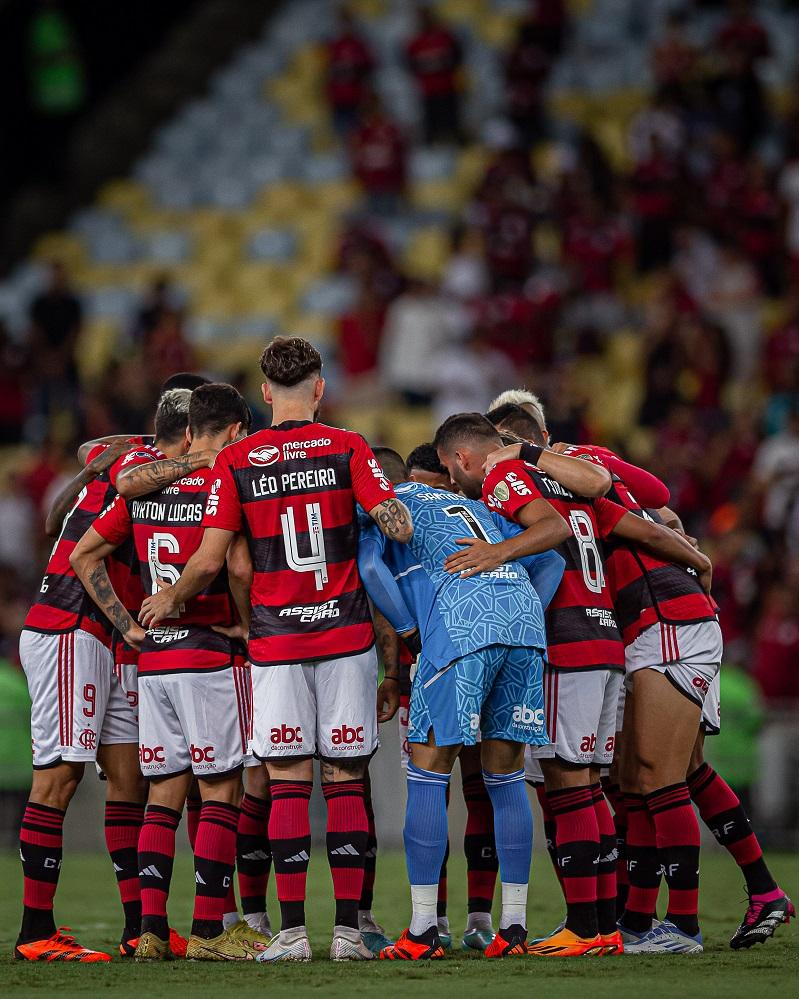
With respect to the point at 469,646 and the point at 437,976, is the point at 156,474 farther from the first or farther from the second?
the point at 437,976

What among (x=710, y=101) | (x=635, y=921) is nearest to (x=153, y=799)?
(x=635, y=921)

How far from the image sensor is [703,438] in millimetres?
13711

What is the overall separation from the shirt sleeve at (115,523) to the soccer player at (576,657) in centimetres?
131

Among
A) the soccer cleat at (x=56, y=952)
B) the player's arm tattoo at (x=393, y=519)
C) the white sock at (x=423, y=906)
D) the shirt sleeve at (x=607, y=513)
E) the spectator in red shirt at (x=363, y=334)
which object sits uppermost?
the spectator in red shirt at (x=363, y=334)

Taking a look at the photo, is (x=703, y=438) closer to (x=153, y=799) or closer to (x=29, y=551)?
(x=29, y=551)

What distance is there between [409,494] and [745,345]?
8726mm

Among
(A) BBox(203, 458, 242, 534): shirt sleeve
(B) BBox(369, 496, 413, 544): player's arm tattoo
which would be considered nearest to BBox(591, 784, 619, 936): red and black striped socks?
(B) BBox(369, 496, 413, 544): player's arm tattoo

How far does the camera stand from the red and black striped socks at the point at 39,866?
669 centimetres

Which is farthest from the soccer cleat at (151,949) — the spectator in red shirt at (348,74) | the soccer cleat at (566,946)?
the spectator in red shirt at (348,74)

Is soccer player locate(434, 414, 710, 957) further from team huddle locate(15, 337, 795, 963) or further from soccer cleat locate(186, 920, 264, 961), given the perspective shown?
soccer cleat locate(186, 920, 264, 961)

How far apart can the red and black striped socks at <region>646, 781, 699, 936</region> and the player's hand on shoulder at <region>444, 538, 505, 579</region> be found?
1127 millimetres

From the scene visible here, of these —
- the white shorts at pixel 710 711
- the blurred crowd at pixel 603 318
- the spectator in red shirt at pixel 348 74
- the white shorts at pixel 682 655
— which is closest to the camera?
the white shorts at pixel 682 655

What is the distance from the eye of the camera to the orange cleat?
6539mm

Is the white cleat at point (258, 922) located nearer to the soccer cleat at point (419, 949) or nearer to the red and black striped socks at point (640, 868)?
the soccer cleat at point (419, 949)
